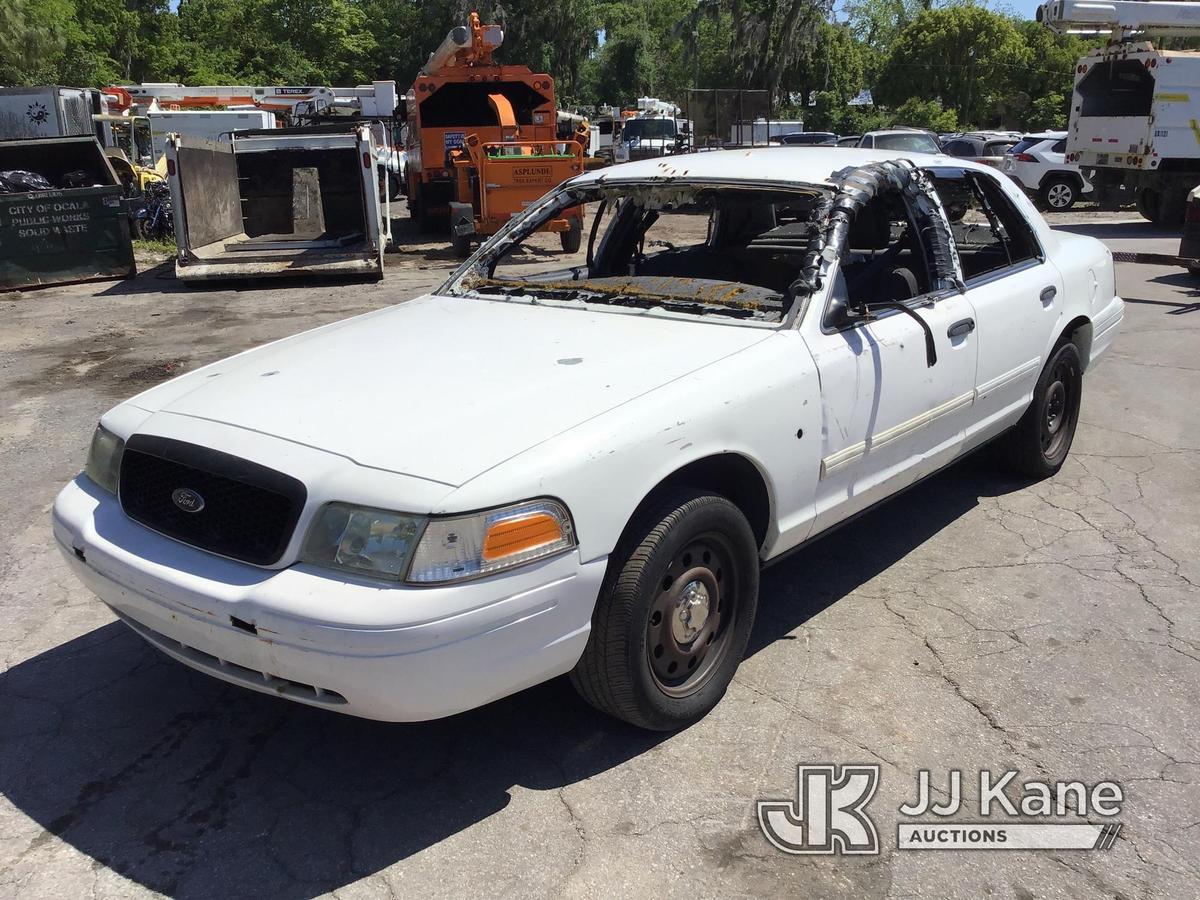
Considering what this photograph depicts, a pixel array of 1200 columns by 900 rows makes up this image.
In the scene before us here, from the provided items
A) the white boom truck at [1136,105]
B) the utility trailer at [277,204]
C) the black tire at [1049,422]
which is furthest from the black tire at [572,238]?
the black tire at [1049,422]

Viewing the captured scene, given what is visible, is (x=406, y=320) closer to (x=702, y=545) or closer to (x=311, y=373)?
(x=311, y=373)

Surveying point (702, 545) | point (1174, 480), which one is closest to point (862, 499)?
point (702, 545)

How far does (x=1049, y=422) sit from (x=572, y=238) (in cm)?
1030

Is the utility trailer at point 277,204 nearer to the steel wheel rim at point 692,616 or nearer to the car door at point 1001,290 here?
the car door at point 1001,290

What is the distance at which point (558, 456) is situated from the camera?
2.57m

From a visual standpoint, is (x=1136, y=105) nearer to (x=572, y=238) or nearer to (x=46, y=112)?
(x=572, y=238)

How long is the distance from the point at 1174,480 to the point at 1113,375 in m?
2.35

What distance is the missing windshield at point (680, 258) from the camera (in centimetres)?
372

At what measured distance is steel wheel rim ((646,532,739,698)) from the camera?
2.94 metres

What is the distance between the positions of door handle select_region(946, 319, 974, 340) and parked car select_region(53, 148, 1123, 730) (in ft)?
0.13

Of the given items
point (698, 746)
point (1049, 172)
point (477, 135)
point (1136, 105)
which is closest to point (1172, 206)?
point (1136, 105)

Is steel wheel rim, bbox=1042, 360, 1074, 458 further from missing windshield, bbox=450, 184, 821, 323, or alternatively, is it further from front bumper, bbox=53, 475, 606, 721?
front bumper, bbox=53, 475, 606, 721

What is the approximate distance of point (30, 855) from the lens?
8.53ft

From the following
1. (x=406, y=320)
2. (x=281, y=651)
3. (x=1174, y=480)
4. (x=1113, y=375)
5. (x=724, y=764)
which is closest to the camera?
(x=281, y=651)
